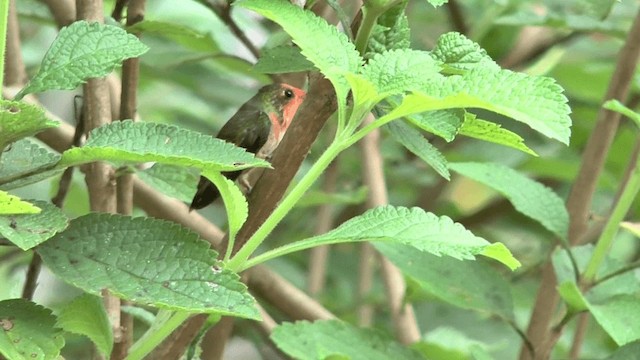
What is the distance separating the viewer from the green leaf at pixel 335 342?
0.60 metres

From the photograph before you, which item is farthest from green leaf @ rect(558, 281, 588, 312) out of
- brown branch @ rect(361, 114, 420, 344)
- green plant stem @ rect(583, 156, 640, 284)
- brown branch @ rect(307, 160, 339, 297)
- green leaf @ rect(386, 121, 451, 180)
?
brown branch @ rect(307, 160, 339, 297)

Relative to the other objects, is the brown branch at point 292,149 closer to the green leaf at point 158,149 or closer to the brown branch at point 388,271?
the green leaf at point 158,149

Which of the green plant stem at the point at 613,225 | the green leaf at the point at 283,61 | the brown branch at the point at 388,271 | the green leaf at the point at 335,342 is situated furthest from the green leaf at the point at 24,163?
the brown branch at the point at 388,271

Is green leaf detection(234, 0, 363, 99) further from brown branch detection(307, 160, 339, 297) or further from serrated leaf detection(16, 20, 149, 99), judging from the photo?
brown branch detection(307, 160, 339, 297)

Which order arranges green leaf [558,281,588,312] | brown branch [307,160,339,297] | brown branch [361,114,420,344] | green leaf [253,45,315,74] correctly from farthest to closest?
brown branch [307,160,339,297] → brown branch [361,114,420,344] → green leaf [558,281,588,312] → green leaf [253,45,315,74]

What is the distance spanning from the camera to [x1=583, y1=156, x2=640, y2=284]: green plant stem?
0.60 m

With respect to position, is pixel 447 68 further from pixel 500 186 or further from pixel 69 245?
pixel 500 186

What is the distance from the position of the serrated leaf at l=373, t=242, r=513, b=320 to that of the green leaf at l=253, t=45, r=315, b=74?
0.22m

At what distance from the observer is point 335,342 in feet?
2.02

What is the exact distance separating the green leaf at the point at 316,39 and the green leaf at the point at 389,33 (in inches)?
1.6

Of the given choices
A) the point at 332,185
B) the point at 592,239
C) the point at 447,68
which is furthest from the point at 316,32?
the point at 332,185

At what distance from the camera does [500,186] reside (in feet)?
2.19

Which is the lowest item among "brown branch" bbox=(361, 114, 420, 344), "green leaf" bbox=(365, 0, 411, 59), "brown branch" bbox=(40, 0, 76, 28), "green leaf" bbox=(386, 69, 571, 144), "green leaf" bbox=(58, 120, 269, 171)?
"brown branch" bbox=(361, 114, 420, 344)

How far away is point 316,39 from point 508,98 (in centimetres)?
8
